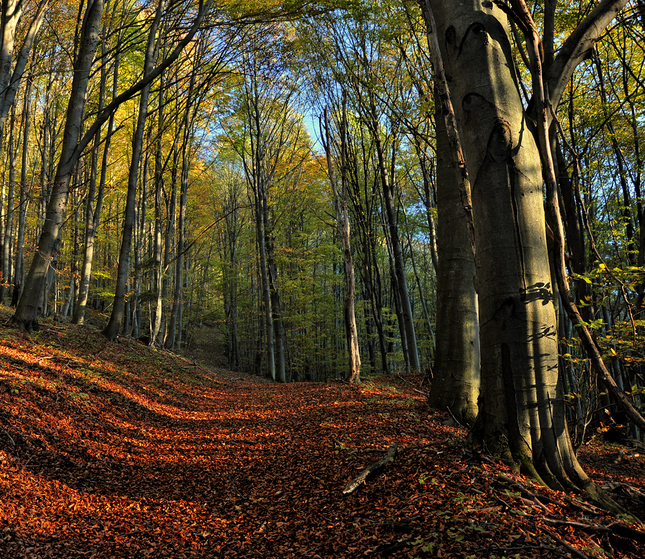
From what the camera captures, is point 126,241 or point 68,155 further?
point 126,241

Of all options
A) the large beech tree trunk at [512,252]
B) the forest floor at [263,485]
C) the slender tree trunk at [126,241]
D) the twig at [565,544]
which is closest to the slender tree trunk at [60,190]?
the forest floor at [263,485]

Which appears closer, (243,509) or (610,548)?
(610,548)

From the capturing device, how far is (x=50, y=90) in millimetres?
13922

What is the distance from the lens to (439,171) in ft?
16.6

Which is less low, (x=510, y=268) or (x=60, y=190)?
(x=60, y=190)

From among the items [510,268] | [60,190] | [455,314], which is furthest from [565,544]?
[60,190]

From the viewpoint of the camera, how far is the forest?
254cm

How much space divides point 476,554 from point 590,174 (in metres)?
10.4

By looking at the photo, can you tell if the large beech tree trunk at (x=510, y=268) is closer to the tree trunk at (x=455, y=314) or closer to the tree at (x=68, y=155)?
the tree trunk at (x=455, y=314)

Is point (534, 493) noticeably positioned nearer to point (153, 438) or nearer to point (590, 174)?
point (153, 438)

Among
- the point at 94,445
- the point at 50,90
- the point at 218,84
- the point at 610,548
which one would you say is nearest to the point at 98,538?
the point at 94,445

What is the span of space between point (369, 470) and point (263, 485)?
1.16 m

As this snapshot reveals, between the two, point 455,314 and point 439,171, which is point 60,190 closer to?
point 439,171

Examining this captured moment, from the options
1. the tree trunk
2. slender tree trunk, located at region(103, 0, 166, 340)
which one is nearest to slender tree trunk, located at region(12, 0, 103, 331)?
slender tree trunk, located at region(103, 0, 166, 340)
